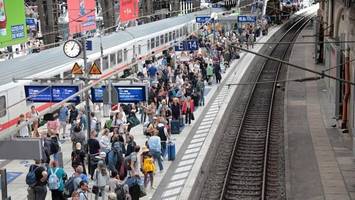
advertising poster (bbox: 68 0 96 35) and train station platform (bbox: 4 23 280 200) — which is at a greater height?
advertising poster (bbox: 68 0 96 35)

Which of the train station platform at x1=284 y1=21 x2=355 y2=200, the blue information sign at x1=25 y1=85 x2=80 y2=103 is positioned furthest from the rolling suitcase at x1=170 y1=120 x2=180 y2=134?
the blue information sign at x1=25 y1=85 x2=80 y2=103

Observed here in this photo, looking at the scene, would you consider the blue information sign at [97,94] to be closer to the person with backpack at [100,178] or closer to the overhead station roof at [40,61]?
the overhead station roof at [40,61]

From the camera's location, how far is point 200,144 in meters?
23.1

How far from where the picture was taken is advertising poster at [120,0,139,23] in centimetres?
3310

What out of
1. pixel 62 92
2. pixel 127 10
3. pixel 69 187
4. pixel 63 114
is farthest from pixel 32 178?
pixel 127 10

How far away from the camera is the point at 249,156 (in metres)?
22.9

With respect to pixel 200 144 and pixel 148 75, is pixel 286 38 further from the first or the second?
pixel 200 144

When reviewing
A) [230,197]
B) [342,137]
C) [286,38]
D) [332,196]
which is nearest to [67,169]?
[230,197]

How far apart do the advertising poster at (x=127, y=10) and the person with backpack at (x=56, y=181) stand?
60.7 ft

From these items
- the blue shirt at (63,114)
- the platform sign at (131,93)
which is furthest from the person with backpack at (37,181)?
the blue shirt at (63,114)

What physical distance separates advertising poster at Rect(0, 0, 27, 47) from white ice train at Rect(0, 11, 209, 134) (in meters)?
1.32

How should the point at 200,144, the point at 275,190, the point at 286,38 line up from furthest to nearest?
1. the point at 286,38
2. the point at 200,144
3. the point at 275,190

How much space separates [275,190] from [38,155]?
945cm

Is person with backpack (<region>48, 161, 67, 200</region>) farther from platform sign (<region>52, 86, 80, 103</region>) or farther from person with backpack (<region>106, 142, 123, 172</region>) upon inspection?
platform sign (<region>52, 86, 80, 103</region>)
